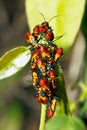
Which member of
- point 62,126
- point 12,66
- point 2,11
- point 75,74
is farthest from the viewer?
point 2,11

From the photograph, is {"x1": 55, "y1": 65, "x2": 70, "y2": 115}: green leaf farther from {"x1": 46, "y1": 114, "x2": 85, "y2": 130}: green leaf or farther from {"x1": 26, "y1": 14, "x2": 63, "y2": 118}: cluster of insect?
{"x1": 46, "y1": 114, "x2": 85, "y2": 130}: green leaf

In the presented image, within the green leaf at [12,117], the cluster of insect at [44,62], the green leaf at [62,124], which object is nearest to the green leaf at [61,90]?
the cluster of insect at [44,62]

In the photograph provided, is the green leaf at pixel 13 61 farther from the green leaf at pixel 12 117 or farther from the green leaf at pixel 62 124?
the green leaf at pixel 12 117

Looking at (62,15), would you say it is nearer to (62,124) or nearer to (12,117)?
(62,124)

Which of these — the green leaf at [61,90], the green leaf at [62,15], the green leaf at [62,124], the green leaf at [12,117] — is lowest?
the green leaf at [61,90]

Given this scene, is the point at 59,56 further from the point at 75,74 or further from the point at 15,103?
the point at 15,103

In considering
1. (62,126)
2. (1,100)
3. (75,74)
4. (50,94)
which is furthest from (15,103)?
(50,94)
